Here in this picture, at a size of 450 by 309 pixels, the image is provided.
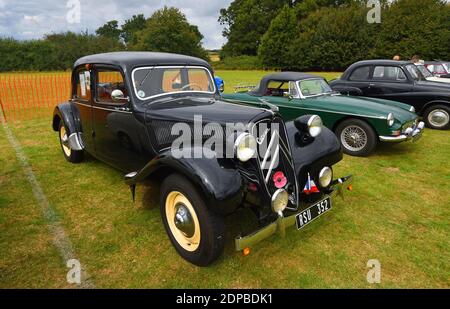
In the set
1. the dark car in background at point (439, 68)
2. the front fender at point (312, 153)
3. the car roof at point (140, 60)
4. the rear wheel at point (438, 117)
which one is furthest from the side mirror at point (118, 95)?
the dark car in background at point (439, 68)

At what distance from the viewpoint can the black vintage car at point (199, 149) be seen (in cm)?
266

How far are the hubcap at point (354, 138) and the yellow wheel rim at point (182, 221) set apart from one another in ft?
14.1

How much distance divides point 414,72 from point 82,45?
39.8 m

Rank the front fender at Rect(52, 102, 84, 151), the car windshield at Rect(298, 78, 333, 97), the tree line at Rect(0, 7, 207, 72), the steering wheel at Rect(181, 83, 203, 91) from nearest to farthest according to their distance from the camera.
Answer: the steering wheel at Rect(181, 83, 203, 91), the front fender at Rect(52, 102, 84, 151), the car windshield at Rect(298, 78, 333, 97), the tree line at Rect(0, 7, 207, 72)

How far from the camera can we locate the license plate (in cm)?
284

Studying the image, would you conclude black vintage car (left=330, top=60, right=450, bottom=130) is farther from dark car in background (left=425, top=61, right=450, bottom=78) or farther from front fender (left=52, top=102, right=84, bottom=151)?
dark car in background (left=425, top=61, right=450, bottom=78)

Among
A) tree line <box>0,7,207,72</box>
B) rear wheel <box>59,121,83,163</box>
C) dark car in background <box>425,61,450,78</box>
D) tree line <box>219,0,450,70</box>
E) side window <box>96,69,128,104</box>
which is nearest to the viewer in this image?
side window <box>96,69,128,104</box>

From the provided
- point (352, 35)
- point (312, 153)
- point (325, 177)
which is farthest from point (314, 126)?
point (352, 35)

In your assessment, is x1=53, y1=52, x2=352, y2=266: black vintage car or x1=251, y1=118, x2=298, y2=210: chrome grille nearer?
x1=53, y1=52, x2=352, y2=266: black vintage car

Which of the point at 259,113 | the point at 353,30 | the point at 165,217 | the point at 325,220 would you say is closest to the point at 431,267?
the point at 325,220

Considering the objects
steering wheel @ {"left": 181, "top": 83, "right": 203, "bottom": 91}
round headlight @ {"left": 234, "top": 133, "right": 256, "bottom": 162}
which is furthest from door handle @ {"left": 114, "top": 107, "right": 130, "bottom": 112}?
round headlight @ {"left": 234, "top": 133, "right": 256, "bottom": 162}

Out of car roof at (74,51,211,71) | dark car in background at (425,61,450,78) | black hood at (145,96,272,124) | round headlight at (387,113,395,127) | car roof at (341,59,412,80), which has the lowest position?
round headlight at (387,113,395,127)

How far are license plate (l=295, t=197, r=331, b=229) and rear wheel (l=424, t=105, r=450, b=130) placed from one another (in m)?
6.56

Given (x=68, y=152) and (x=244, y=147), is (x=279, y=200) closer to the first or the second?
(x=244, y=147)
